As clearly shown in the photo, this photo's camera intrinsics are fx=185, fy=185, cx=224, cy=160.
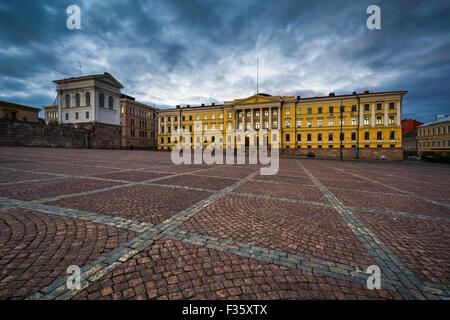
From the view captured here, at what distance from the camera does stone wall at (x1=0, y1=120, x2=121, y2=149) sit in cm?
2692

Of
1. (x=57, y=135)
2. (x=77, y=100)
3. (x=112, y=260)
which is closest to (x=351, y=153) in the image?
(x=112, y=260)

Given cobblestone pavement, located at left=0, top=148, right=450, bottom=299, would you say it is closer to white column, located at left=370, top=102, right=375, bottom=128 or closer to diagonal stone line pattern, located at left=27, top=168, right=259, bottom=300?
diagonal stone line pattern, located at left=27, top=168, right=259, bottom=300

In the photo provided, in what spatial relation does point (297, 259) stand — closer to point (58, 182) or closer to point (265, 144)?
point (58, 182)

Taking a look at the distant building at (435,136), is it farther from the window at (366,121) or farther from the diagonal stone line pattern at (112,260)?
the diagonal stone line pattern at (112,260)

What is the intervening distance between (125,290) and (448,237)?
5.49m

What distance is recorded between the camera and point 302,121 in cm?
4738

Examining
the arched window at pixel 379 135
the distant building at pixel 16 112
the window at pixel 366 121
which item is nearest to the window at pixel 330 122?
the window at pixel 366 121

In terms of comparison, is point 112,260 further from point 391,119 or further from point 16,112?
point 16,112

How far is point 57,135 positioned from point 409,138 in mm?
103014

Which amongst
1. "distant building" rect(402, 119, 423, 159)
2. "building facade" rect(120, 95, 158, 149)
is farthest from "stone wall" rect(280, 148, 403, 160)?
"building facade" rect(120, 95, 158, 149)

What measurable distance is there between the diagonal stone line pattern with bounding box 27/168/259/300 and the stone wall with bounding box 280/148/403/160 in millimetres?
45858

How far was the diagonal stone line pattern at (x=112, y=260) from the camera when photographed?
1.83m

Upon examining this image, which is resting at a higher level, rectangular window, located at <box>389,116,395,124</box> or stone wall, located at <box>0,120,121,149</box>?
rectangular window, located at <box>389,116,395,124</box>

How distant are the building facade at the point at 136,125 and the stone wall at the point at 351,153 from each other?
42.1m
